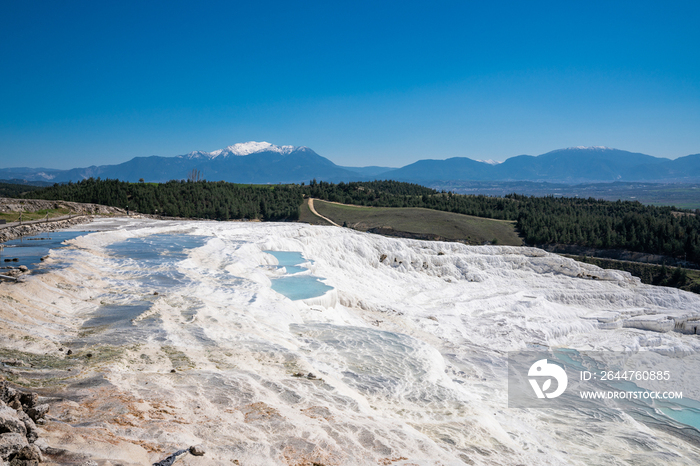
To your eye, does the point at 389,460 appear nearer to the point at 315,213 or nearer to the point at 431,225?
the point at 431,225

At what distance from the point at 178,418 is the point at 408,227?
4187 centimetres

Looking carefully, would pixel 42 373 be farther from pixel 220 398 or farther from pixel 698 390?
pixel 698 390

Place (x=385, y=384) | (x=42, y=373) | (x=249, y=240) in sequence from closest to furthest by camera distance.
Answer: (x=42, y=373)
(x=385, y=384)
(x=249, y=240)

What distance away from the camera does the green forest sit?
43469 mm

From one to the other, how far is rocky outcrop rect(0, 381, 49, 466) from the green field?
41.2 metres

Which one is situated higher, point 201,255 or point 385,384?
point 201,255

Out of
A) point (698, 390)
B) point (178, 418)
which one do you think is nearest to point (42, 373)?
point (178, 418)

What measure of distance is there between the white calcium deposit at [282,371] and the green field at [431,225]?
21586 millimetres

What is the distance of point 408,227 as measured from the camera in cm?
4700

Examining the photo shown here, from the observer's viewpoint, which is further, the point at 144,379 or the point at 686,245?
the point at 686,245

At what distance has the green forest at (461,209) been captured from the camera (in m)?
43.5

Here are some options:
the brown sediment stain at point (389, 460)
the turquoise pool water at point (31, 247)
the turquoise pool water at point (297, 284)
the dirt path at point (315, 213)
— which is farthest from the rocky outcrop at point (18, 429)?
the dirt path at point (315, 213)

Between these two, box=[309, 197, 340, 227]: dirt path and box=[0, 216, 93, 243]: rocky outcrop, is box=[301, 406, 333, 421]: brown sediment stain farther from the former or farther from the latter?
box=[309, 197, 340, 227]: dirt path

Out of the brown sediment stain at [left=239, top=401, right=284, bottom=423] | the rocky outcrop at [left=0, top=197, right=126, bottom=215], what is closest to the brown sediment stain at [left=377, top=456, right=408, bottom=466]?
the brown sediment stain at [left=239, top=401, right=284, bottom=423]
